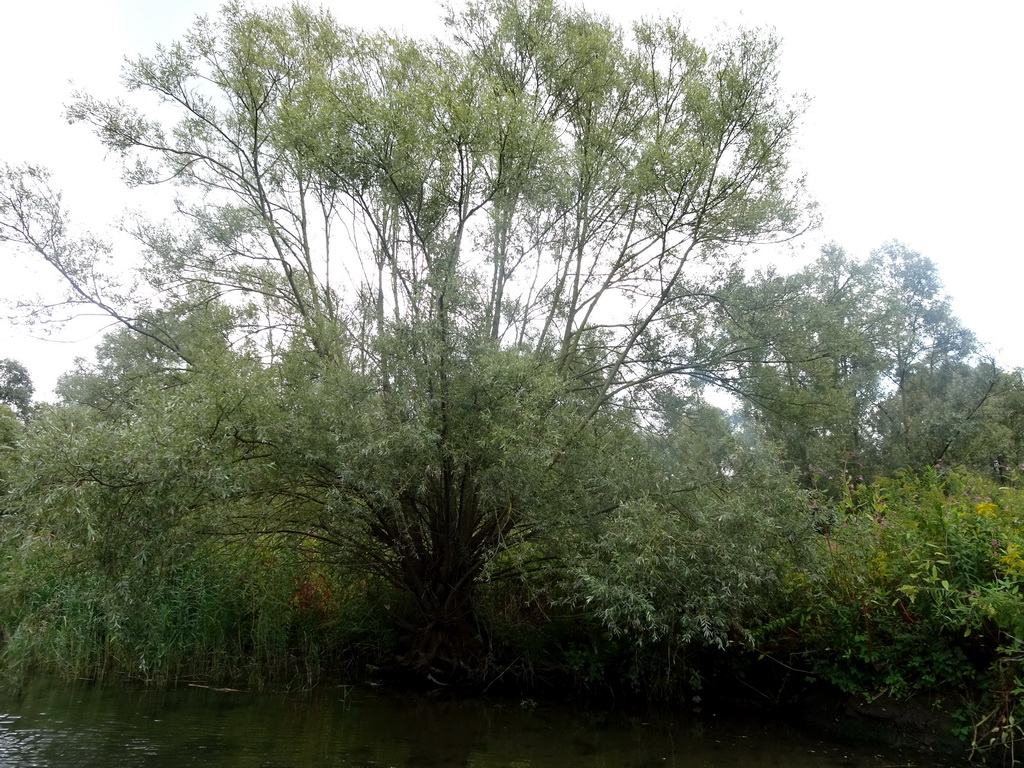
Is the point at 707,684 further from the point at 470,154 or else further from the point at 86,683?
the point at 86,683

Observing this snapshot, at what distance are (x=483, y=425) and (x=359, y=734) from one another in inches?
157

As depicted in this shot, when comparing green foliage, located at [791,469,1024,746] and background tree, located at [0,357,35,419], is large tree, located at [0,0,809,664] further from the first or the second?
background tree, located at [0,357,35,419]

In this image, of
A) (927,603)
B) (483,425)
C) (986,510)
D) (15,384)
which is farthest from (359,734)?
(15,384)

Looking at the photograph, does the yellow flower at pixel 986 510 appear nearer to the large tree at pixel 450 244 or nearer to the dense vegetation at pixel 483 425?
the dense vegetation at pixel 483 425

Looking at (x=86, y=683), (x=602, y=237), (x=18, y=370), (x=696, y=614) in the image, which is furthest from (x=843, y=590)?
(x=18, y=370)

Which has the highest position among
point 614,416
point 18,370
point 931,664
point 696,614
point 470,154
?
point 18,370

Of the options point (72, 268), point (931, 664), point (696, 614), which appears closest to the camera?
point (931, 664)

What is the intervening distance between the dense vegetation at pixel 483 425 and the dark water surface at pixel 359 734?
0.91 metres

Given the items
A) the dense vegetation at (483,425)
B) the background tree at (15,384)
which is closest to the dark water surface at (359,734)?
the dense vegetation at (483,425)

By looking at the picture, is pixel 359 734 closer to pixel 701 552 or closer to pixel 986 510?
pixel 701 552

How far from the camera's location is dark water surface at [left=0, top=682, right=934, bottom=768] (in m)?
7.39

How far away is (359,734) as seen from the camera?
28.3 feet

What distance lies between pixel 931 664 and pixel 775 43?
858 centimetres

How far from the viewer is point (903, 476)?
10.7m
